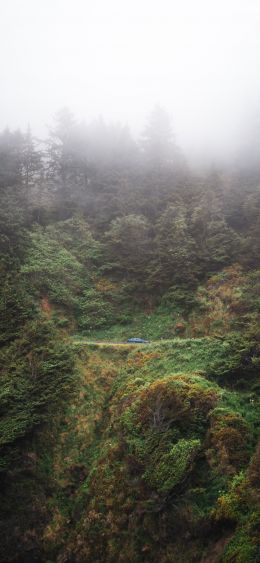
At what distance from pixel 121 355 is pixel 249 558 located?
620 inches

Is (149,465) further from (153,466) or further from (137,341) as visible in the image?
(137,341)

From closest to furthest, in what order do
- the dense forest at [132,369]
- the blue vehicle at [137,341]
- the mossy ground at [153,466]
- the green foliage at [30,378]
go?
the mossy ground at [153,466]
the dense forest at [132,369]
the green foliage at [30,378]
the blue vehicle at [137,341]

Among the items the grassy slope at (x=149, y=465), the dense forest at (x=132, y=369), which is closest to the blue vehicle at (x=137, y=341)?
the dense forest at (x=132, y=369)

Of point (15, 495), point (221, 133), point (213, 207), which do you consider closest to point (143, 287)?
point (213, 207)

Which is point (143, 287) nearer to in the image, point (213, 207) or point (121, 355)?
point (121, 355)

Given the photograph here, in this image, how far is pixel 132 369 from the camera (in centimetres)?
2189

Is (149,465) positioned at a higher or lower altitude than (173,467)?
lower

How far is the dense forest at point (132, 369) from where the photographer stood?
12727 mm

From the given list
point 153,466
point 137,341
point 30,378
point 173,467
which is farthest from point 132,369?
point 173,467

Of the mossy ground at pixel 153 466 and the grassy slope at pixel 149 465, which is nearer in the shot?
the mossy ground at pixel 153 466

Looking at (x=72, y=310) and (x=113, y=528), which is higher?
Answer: (x=72, y=310)

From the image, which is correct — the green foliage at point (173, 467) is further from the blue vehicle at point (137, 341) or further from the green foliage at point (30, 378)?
the blue vehicle at point (137, 341)

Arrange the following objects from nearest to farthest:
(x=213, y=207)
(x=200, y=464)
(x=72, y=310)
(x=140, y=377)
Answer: (x=200, y=464) < (x=140, y=377) < (x=72, y=310) < (x=213, y=207)

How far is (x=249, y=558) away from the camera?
9.05 meters
